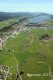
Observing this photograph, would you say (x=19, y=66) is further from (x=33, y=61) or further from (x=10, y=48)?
(x=10, y=48)

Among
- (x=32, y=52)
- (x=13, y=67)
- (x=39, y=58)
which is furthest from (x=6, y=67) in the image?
(x=32, y=52)

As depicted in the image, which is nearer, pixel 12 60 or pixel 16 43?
pixel 12 60

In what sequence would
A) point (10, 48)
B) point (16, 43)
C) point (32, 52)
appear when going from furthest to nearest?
point (16, 43)
point (10, 48)
point (32, 52)

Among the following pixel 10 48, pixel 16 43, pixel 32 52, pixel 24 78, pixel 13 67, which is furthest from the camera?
pixel 16 43

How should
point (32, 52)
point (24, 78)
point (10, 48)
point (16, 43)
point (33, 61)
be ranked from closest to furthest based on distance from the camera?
1. point (24, 78)
2. point (33, 61)
3. point (32, 52)
4. point (10, 48)
5. point (16, 43)

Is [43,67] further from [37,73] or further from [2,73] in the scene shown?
[2,73]

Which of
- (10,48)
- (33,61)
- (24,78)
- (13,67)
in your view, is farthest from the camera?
(10,48)

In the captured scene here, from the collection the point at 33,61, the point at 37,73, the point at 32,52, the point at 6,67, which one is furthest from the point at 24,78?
the point at 32,52

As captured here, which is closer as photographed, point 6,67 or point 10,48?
point 6,67
